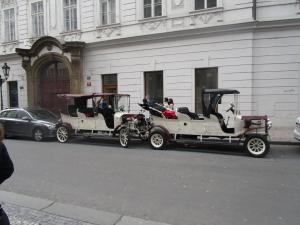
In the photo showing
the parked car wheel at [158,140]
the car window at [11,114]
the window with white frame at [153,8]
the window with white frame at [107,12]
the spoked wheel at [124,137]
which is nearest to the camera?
the parked car wheel at [158,140]

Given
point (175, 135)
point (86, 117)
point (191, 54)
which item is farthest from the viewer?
point (191, 54)

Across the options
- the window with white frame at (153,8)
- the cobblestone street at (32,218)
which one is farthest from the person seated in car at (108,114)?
the cobblestone street at (32,218)

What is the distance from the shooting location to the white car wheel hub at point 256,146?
Answer: 382 inches

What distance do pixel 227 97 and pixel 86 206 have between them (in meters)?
11.4

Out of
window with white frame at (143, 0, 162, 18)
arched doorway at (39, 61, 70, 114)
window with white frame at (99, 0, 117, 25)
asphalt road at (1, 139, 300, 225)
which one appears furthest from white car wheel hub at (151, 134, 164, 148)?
arched doorway at (39, 61, 70, 114)

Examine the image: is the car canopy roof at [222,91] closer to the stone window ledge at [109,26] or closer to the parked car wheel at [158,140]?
the parked car wheel at [158,140]

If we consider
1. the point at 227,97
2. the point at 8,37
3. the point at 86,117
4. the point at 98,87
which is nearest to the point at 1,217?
the point at 86,117

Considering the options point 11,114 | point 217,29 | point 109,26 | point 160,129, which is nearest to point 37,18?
point 109,26

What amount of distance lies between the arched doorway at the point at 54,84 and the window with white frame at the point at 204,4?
9.30m

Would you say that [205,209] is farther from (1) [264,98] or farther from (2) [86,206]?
(1) [264,98]

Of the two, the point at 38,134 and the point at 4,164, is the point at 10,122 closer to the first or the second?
the point at 38,134

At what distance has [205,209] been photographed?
5.18 meters

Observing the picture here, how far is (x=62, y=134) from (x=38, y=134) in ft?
4.57

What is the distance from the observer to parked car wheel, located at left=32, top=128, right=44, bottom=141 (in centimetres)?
1409
